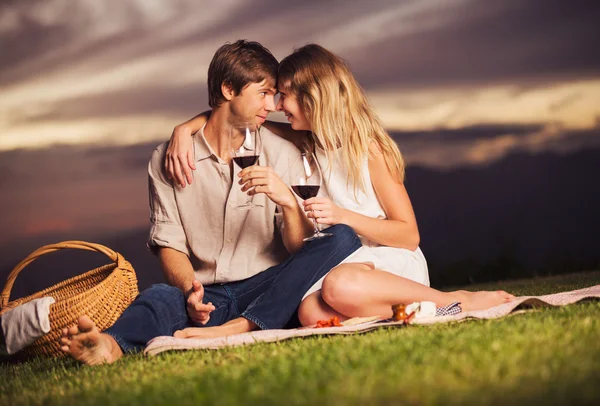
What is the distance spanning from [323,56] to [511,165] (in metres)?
5.79

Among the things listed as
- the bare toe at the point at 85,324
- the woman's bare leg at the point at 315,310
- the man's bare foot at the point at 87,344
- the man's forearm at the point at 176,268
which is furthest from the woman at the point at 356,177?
the bare toe at the point at 85,324

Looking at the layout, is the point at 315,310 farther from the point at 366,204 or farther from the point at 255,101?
the point at 255,101

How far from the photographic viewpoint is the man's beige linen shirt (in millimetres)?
3777

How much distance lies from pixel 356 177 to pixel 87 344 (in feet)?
5.16

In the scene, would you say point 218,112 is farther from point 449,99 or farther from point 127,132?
point 449,99

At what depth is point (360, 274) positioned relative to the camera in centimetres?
330

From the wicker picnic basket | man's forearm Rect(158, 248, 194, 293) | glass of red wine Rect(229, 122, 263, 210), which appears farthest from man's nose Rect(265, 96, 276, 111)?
the wicker picnic basket

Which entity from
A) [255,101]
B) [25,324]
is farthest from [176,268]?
[255,101]

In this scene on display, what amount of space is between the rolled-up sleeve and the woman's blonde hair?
2.71 feet

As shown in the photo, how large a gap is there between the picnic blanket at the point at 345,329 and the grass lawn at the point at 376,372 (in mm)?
63

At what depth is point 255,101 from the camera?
3.92 m

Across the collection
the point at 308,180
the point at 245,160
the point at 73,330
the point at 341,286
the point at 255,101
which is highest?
the point at 255,101

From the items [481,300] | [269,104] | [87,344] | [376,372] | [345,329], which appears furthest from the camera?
[269,104]

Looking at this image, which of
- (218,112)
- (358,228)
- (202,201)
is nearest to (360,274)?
(358,228)
